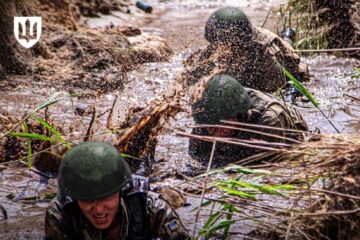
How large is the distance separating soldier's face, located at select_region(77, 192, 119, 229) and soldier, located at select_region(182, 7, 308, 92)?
381 cm

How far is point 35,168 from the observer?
534 centimetres

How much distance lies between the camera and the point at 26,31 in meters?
8.48

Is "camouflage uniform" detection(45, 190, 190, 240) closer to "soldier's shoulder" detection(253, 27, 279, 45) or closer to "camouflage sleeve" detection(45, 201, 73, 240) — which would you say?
"camouflage sleeve" detection(45, 201, 73, 240)

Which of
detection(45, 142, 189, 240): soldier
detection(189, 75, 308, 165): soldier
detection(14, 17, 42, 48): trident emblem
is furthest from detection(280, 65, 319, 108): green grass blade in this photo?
detection(14, 17, 42, 48): trident emblem

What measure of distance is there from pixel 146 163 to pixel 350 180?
2589mm

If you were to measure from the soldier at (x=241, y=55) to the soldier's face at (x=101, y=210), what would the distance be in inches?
150

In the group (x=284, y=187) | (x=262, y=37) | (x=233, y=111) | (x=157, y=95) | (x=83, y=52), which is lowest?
(x=157, y=95)

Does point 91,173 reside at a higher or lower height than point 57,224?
higher

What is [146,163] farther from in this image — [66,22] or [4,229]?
[66,22]

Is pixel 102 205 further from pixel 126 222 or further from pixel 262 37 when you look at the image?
pixel 262 37

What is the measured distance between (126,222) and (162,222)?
20 centimetres

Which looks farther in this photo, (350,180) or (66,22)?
(66,22)

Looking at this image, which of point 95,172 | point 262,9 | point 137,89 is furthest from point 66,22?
point 95,172

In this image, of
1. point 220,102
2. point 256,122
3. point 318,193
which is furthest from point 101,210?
point 256,122
